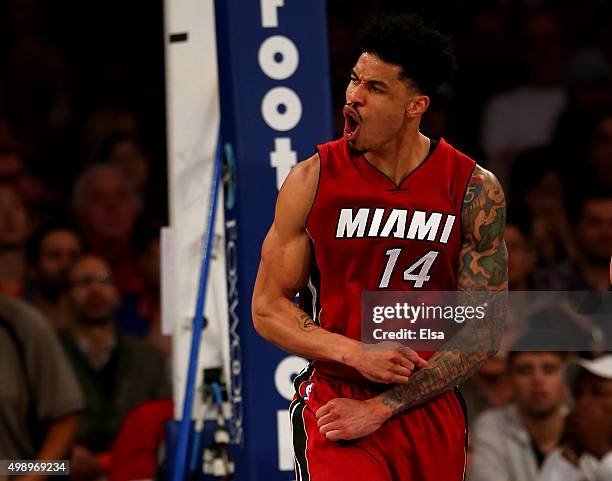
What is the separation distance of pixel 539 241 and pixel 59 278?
264 centimetres

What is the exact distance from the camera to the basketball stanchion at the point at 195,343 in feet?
18.3

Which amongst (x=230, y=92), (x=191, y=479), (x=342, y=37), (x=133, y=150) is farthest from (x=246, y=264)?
(x=342, y=37)

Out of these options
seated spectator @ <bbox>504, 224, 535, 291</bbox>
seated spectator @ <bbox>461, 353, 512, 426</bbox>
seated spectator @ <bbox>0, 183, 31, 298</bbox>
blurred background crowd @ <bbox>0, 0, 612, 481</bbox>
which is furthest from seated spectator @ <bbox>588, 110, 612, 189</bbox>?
seated spectator @ <bbox>0, 183, 31, 298</bbox>

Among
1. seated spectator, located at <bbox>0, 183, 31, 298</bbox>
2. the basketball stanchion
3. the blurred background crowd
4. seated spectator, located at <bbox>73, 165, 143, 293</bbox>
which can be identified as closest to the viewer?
the blurred background crowd

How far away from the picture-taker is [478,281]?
168 inches

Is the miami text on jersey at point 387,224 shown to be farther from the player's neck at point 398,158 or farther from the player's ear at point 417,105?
the player's ear at point 417,105

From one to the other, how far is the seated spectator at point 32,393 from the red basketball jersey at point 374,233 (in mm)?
1914

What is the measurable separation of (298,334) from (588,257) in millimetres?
3077

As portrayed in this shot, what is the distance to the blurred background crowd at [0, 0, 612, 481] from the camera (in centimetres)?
545

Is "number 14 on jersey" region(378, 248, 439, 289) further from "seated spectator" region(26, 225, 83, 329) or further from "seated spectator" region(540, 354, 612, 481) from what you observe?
"seated spectator" region(26, 225, 83, 329)

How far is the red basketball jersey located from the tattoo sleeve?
40 millimetres

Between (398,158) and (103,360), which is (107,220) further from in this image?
(398,158)

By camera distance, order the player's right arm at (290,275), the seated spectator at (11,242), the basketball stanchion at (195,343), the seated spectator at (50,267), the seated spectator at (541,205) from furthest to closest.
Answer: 1. the seated spectator at (50,267)
2. the seated spectator at (11,242)
3. the seated spectator at (541,205)
4. the basketball stanchion at (195,343)
5. the player's right arm at (290,275)

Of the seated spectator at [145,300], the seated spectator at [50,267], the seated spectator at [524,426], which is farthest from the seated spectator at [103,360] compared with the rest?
the seated spectator at [524,426]
